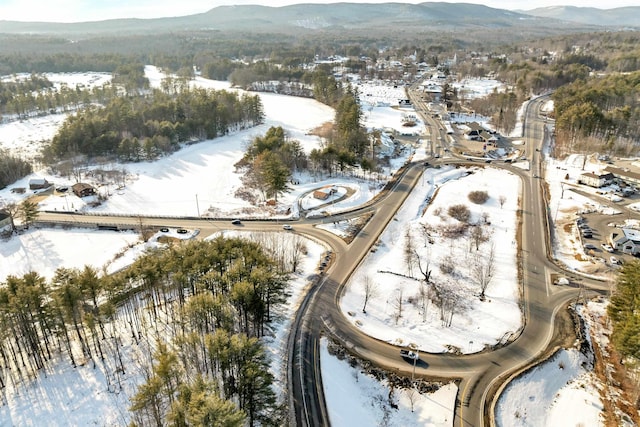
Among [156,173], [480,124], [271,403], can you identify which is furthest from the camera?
[480,124]

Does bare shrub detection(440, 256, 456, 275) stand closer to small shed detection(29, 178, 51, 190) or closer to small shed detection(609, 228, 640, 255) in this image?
small shed detection(609, 228, 640, 255)

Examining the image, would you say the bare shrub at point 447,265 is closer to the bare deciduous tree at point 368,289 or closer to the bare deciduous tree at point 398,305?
the bare deciduous tree at point 398,305

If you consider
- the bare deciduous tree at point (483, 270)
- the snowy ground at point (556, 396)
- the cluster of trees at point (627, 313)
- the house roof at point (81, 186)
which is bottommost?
the snowy ground at point (556, 396)

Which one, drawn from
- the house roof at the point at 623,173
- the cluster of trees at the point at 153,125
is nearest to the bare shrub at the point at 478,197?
the house roof at the point at 623,173

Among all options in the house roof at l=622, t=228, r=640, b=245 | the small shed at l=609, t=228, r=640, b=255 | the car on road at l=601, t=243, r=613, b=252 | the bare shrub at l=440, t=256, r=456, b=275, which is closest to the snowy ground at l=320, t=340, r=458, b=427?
the bare shrub at l=440, t=256, r=456, b=275

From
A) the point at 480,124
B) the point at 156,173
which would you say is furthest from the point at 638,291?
the point at 480,124

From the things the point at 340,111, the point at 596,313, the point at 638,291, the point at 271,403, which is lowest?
the point at 596,313

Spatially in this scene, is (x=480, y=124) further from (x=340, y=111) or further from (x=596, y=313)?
(x=596, y=313)

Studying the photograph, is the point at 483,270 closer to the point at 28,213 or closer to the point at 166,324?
the point at 166,324
